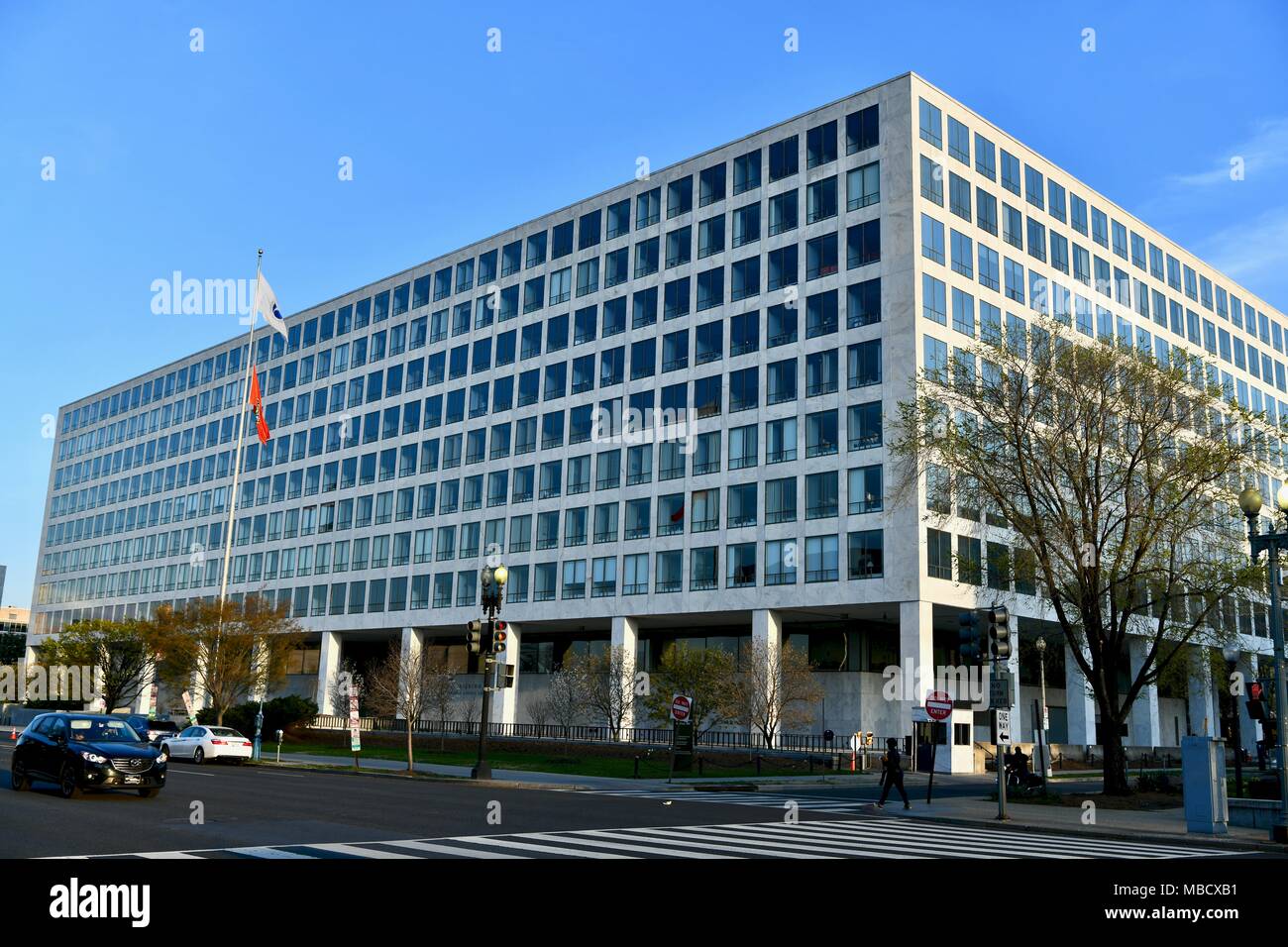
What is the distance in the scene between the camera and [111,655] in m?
78.1

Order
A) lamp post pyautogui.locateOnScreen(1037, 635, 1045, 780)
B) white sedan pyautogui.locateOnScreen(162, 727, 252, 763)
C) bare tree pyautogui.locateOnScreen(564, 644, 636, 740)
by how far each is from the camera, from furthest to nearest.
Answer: bare tree pyautogui.locateOnScreen(564, 644, 636, 740)
white sedan pyautogui.locateOnScreen(162, 727, 252, 763)
lamp post pyautogui.locateOnScreen(1037, 635, 1045, 780)

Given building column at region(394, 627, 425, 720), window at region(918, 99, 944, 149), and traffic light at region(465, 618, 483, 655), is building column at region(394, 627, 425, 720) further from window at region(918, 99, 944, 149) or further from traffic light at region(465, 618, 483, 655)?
window at region(918, 99, 944, 149)

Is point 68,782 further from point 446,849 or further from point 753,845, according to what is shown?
point 753,845

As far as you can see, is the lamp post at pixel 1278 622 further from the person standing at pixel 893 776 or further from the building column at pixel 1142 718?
the building column at pixel 1142 718

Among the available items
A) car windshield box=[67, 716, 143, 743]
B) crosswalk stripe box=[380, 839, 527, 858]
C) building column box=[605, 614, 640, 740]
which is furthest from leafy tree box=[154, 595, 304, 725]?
A: crosswalk stripe box=[380, 839, 527, 858]

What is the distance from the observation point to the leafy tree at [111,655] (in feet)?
255

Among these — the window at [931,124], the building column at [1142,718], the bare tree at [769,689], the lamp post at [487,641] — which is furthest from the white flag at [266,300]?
the building column at [1142,718]

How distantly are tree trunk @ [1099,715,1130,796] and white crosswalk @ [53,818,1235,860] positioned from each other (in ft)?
34.5

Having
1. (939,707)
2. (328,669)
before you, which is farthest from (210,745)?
(328,669)

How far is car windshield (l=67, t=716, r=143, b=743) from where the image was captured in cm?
2205

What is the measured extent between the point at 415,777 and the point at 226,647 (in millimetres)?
30065

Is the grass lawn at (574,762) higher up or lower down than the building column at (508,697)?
lower down

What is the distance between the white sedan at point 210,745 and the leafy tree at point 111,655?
3365cm
